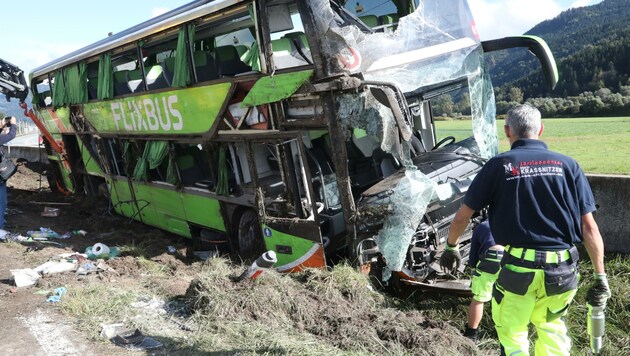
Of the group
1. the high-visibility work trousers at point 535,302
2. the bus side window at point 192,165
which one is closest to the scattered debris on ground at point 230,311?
the high-visibility work trousers at point 535,302

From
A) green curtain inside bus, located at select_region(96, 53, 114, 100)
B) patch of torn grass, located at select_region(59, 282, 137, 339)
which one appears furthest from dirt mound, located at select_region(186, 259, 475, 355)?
green curtain inside bus, located at select_region(96, 53, 114, 100)

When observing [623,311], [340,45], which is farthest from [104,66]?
[623,311]

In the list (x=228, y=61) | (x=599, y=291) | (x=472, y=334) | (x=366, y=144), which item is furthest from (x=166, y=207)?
(x=599, y=291)

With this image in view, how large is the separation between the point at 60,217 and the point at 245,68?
19.7 ft

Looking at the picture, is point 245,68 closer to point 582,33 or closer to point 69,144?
point 69,144

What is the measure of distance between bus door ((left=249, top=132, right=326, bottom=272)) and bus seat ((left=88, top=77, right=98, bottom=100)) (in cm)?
476

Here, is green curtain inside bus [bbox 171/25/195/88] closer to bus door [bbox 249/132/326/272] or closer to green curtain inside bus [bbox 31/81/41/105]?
bus door [bbox 249/132/326/272]

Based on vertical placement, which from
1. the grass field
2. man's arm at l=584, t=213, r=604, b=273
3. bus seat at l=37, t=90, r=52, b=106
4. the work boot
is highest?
bus seat at l=37, t=90, r=52, b=106

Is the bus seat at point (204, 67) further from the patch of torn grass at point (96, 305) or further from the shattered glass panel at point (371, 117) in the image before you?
the patch of torn grass at point (96, 305)

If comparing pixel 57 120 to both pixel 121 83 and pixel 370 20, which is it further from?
pixel 370 20

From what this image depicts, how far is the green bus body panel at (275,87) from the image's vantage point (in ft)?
15.3

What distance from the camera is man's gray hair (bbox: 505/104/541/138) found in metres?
2.92

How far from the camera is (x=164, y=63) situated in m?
6.91

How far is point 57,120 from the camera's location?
36.0 ft
